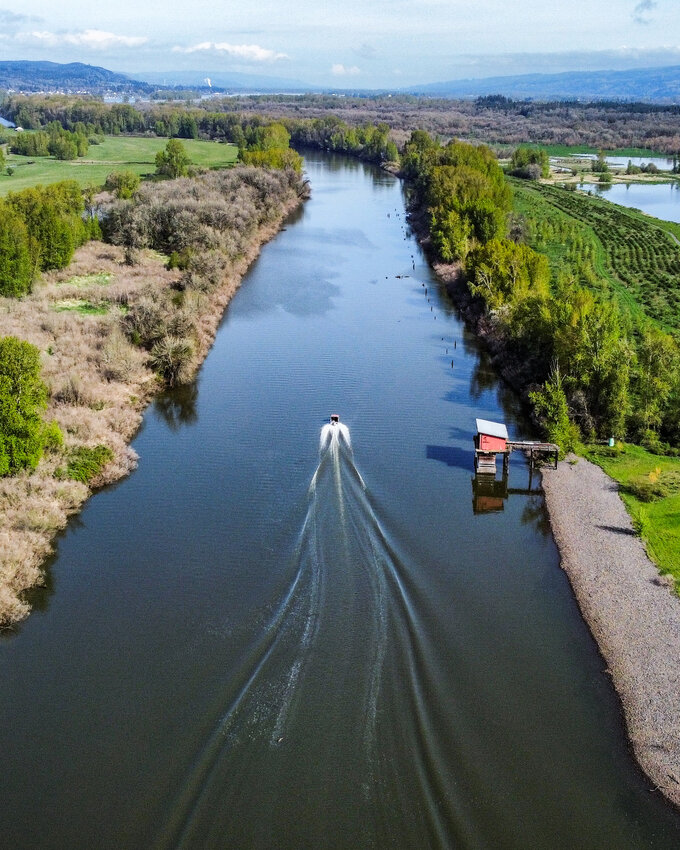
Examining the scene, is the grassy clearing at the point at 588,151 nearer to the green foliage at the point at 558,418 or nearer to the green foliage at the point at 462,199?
the green foliage at the point at 462,199

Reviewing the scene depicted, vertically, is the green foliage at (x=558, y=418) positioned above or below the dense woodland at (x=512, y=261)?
below

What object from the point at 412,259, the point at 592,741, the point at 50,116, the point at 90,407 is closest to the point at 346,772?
the point at 592,741

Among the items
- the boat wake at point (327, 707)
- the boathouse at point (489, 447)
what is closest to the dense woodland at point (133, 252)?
the boat wake at point (327, 707)

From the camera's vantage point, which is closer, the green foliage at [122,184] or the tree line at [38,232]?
the tree line at [38,232]

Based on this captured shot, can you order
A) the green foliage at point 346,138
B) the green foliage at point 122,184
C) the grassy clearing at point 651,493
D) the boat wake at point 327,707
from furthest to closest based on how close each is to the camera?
the green foliage at point 346,138 < the green foliage at point 122,184 < the grassy clearing at point 651,493 < the boat wake at point 327,707

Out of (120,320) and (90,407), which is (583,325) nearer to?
(90,407)

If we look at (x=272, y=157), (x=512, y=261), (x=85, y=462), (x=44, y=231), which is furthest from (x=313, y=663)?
(x=272, y=157)

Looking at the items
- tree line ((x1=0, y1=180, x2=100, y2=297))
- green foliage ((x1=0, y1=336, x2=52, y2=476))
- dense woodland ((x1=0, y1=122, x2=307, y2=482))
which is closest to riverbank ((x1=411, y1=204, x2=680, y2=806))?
dense woodland ((x1=0, y1=122, x2=307, y2=482))

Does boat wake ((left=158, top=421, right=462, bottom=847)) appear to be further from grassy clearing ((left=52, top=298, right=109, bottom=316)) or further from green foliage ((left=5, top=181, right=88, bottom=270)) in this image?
green foliage ((left=5, top=181, right=88, bottom=270))
